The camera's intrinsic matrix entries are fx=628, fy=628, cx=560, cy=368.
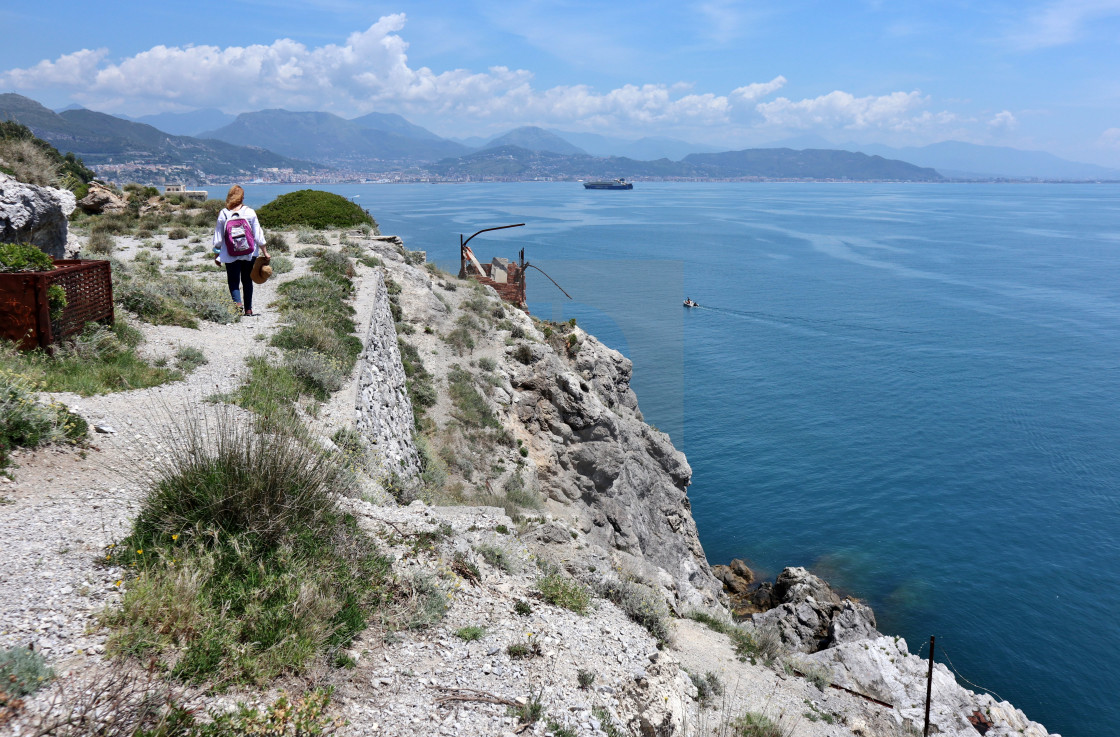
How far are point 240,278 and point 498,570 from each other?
31.0 ft

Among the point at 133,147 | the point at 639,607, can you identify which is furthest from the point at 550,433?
the point at 133,147

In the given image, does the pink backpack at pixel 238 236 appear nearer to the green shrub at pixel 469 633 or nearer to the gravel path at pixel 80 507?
the gravel path at pixel 80 507

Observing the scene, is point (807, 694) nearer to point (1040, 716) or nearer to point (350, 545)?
point (350, 545)

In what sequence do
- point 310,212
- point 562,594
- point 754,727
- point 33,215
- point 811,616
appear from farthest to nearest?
point 310,212 < point 811,616 < point 33,215 < point 562,594 < point 754,727

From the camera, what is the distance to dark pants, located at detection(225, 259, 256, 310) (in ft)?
41.2

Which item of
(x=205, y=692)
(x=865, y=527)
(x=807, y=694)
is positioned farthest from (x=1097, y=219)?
(x=205, y=692)

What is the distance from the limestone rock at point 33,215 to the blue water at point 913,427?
79.4 ft

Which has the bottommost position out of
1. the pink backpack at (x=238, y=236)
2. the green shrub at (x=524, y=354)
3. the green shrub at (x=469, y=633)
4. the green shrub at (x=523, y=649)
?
the green shrub at (x=524, y=354)

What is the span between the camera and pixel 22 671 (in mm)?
3500

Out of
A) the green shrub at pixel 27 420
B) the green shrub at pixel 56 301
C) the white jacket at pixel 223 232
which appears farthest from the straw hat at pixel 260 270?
the green shrub at pixel 27 420

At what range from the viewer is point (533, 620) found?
639cm

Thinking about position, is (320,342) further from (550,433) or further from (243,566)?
(550,433)

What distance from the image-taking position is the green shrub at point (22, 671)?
3402 millimetres

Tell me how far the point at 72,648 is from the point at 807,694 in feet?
35.3
